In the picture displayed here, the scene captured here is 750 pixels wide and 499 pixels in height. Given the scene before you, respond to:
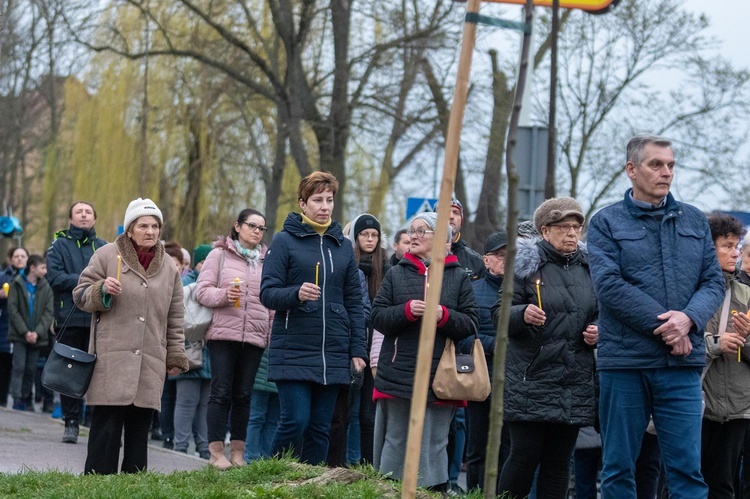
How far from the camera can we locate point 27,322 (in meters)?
17.2

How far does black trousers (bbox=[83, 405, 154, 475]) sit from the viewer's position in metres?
8.29

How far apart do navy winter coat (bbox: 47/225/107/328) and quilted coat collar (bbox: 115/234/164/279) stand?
318 centimetres

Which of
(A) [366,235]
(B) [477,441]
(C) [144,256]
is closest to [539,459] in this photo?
(B) [477,441]

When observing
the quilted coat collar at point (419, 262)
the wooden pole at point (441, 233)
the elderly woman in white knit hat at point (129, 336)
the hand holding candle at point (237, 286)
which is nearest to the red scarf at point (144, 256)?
the elderly woman in white knit hat at point (129, 336)

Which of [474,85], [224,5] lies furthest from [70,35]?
[474,85]

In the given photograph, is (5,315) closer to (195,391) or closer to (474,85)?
(195,391)

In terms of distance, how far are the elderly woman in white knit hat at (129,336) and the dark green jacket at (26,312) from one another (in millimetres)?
9136

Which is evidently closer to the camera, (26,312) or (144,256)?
(144,256)

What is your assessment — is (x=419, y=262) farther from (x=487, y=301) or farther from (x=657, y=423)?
(x=657, y=423)

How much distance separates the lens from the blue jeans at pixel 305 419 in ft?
27.7

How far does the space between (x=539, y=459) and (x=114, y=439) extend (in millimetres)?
2782

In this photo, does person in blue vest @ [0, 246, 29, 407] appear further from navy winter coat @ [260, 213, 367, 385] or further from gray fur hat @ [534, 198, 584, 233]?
gray fur hat @ [534, 198, 584, 233]

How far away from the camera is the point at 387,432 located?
841 cm

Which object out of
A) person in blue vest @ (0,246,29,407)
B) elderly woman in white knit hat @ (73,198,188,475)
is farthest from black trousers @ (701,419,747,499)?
person in blue vest @ (0,246,29,407)
